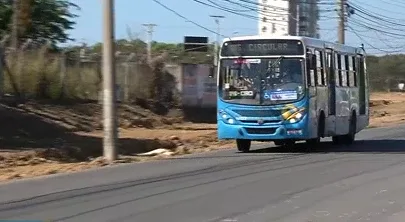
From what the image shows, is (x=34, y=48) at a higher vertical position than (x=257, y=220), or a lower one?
higher

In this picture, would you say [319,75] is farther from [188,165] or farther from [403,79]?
[403,79]

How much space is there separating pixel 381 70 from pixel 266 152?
103 m

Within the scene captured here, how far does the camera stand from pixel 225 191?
17219 millimetres

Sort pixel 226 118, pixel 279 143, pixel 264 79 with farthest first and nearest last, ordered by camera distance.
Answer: pixel 279 143 < pixel 226 118 < pixel 264 79

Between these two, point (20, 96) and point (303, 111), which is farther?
point (20, 96)

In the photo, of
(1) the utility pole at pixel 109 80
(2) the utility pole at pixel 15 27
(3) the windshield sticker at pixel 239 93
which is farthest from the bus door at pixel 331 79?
(2) the utility pole at pixel 15 27

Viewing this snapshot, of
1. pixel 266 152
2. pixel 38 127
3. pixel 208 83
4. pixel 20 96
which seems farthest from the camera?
pixel 208 83

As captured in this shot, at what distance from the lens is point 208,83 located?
5447 centimetres

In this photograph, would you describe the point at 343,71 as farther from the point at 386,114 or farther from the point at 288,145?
the point at 386,114

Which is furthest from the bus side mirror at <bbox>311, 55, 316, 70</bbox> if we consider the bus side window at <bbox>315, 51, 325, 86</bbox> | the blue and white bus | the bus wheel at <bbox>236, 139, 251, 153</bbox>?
the bus wheel at <bbox>236, 139, 251, 153</bbox>

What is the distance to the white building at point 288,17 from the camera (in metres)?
94.8

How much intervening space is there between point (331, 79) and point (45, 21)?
30.9 metres

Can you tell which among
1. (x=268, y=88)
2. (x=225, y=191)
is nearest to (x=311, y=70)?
(x=268, y=88)

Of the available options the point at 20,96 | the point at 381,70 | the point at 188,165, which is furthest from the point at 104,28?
the point at 381,70
